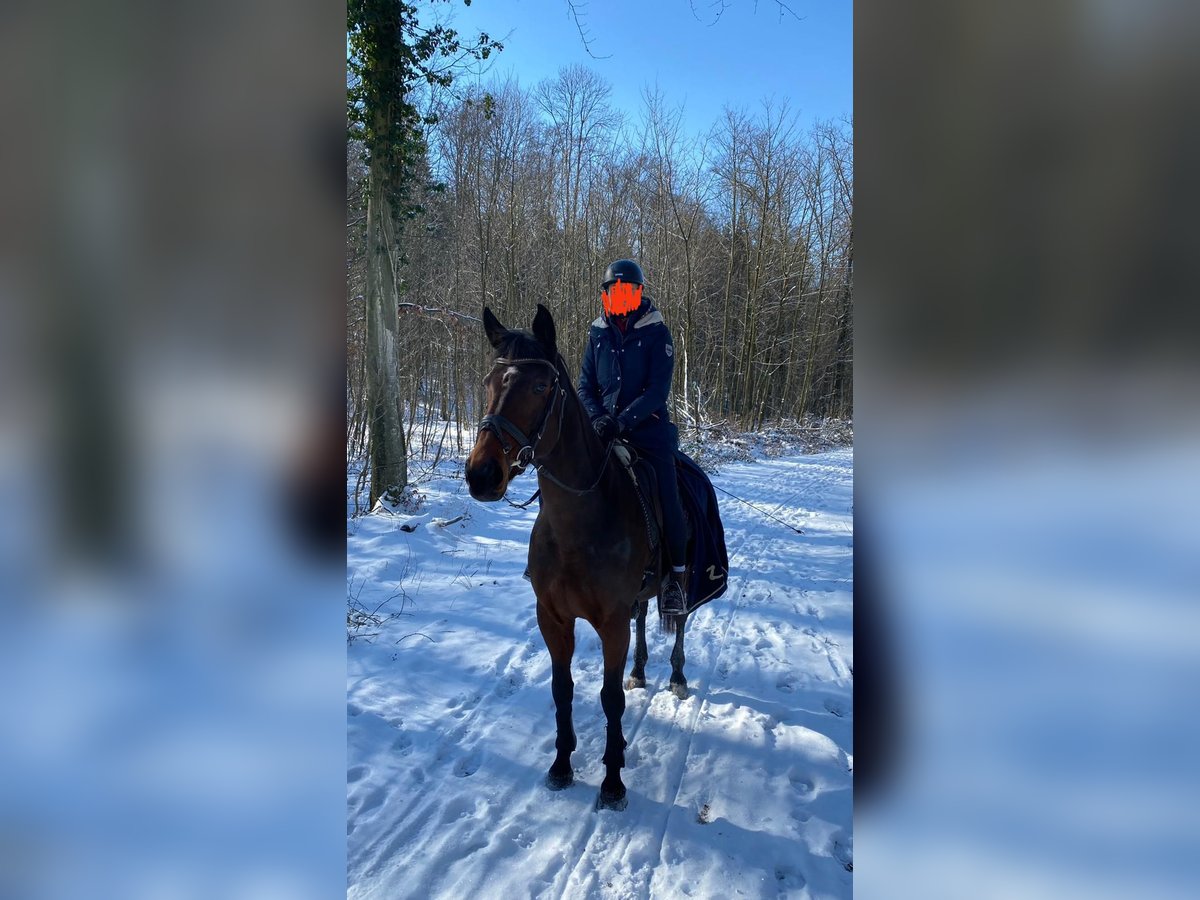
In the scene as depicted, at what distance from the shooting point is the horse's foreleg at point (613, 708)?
112 inches

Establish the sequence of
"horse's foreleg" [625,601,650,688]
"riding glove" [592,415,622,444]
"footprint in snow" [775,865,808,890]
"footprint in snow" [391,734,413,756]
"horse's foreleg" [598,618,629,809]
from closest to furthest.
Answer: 1. "footprint in snow" [775,865,808,890]
2. "horse's foreleg" [598,618,629,809]
3. "footprint in snow" [391,734,413,756]
4. "riding glove" [592,415,622,444]
5. "horse's foreleg" [625,601,650,688]

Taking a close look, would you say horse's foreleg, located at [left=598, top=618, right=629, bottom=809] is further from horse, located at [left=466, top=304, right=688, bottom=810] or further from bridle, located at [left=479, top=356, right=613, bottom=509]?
bridle, located at [left=479, top=356, right=613, bottom=509]

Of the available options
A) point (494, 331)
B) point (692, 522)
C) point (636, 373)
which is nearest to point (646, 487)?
point (692, 522)

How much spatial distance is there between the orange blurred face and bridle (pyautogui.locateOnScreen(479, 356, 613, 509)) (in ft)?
3.03

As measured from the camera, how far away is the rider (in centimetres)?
367

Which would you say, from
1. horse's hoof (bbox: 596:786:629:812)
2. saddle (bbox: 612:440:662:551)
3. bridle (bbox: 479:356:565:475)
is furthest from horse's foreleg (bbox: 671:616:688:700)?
bridle (bbox: 479:356:565:475)

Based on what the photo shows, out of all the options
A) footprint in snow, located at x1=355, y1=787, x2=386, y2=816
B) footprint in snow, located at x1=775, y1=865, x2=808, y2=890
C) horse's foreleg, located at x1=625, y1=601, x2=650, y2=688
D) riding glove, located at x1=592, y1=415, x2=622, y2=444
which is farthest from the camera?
horse's foreleg, located at x1=625, y1=601, x2=650, y2=688

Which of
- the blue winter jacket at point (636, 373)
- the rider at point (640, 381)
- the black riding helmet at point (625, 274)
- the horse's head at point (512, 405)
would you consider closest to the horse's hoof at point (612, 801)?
the rider at point (640, 381)

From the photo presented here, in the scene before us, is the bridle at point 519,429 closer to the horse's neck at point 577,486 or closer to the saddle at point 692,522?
the horse's neck at point 577,486

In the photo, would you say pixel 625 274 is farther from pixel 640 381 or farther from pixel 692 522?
pixel 692 522

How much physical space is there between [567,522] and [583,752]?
4.53ft
